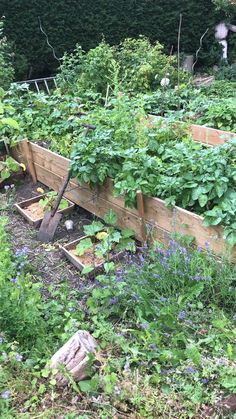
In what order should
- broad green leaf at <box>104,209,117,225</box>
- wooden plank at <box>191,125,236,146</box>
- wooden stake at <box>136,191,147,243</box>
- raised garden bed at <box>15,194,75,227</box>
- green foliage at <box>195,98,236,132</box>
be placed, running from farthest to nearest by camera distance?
green foliage at <box>195,98,236,132</box>
wooden plank at <box>191,125,236,146</box>
raised garden bed at <box>15,194,75,227</box>
broad green leaf at <box>104,209,117,225</box>
wooden stake at <box>136,191,147,243</box>

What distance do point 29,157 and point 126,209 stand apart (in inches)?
70.3

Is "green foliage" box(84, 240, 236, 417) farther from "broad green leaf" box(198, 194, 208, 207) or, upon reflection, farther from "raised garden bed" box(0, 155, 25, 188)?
"raised garden bed" box(0, 155, 25, 188)

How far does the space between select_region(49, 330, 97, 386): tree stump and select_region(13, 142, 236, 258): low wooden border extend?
3.67 ft

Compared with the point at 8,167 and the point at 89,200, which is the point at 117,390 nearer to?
the point at 89,200

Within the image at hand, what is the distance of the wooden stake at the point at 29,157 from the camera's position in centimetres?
478

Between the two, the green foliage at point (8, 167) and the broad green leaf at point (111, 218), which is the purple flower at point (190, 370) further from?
the green foliage at point (8, 167)

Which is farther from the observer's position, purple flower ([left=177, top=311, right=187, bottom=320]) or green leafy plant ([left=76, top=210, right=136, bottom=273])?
green leafy plant ([left=76, top=210, right=136, bottom=273])

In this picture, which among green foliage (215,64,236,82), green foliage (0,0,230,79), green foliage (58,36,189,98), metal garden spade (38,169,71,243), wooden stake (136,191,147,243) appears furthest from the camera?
green foliage (215,64,236,82)

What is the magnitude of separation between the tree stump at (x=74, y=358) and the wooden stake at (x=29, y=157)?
282cm

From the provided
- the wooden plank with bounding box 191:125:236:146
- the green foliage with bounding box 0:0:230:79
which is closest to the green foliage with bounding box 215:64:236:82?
the green foliage with bounding box 0:0:230:79

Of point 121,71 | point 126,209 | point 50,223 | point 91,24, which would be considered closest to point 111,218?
point 126,209

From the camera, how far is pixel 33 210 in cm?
430

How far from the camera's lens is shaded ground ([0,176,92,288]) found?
338 cm

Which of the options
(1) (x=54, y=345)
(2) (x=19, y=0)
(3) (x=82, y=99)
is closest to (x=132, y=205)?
(1) (x=54, y=345)
